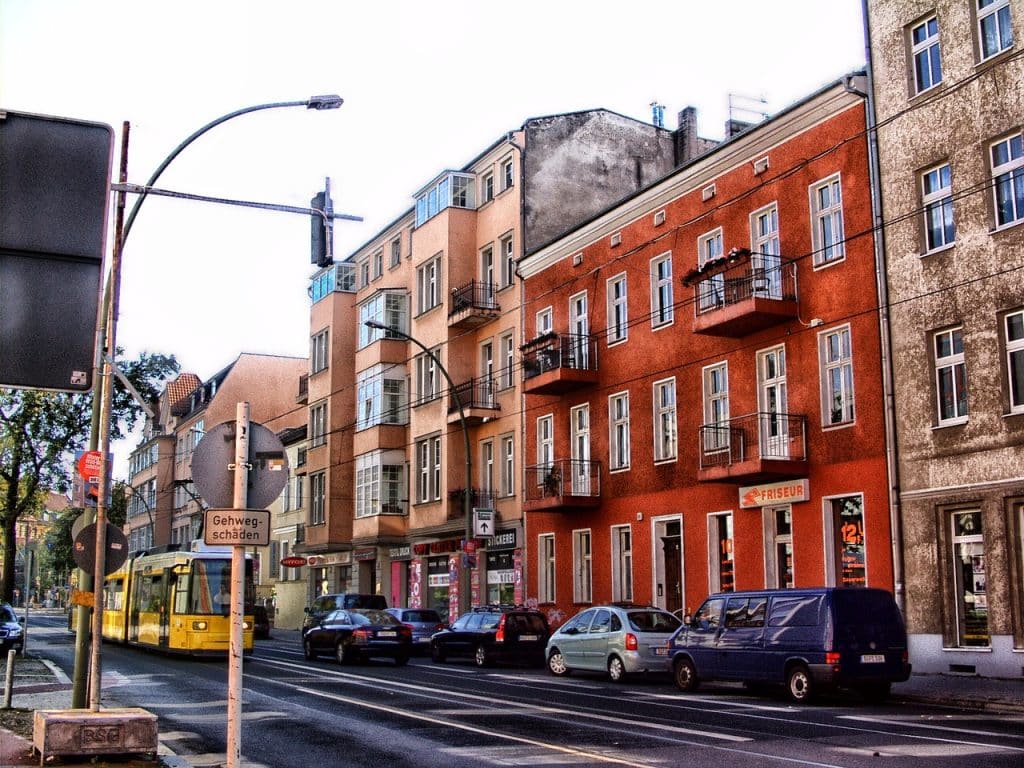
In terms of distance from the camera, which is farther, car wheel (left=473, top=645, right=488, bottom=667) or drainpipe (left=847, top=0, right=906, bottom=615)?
car wheel (left=473, top=645, right=488, bottom=667)

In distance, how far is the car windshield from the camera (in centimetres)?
2359

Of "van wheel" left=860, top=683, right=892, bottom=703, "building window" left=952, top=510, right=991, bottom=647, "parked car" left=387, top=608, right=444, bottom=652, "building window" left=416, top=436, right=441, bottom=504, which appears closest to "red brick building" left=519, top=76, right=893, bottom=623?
"building window" left=952, top=510, right=991, bottom=647

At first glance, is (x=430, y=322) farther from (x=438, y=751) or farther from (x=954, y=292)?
(x=438, y=751)

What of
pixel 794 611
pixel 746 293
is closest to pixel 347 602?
pixel 746 293

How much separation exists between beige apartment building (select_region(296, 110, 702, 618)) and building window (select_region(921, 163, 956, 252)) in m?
15.7

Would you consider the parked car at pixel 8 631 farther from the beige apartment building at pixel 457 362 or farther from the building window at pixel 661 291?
the building window at pixel 661 291

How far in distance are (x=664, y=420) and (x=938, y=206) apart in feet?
34.2

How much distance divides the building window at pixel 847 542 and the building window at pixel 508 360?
53.3ft

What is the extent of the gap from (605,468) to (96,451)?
20.9 m

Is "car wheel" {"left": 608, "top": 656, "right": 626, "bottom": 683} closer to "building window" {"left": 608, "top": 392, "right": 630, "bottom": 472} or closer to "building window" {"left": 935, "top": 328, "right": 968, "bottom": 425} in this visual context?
"building window" {"left": 935, "top": 328, "right": 968, "bottom": 425}

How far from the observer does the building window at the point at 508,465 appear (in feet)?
131

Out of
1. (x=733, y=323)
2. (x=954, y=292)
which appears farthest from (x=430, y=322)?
(x=954, y=292)

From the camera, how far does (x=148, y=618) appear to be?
3553 centimetres

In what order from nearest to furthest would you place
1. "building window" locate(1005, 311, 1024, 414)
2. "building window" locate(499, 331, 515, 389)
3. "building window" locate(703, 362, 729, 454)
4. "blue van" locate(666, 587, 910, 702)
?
1. "blue van" locate(666, 587, 910, 702)
2. "building window" locate(1005, 311, 1024, 414)
3. "building window" locate(703, 362, 729, 454)
4. "building window" locate(499, 331, 515, 389)
